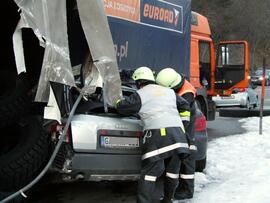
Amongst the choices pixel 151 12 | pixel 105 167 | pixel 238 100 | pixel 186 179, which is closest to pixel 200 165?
pixel 186 179

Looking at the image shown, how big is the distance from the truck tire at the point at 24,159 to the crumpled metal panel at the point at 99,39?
2.76ft

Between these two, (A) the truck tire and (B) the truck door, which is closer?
(A) the truck tire

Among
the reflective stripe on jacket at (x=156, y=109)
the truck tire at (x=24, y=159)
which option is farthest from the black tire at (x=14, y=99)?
the reflective stripe on jacket at (x=156, y=109)

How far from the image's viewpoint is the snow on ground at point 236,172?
6.45m

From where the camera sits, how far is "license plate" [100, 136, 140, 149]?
217 inches

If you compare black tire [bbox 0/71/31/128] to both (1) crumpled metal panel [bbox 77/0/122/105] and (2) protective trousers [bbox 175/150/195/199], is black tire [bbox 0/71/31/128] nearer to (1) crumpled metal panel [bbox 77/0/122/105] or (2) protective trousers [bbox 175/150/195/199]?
(1) crumpled metal panel [bbox 77/0/122/105]

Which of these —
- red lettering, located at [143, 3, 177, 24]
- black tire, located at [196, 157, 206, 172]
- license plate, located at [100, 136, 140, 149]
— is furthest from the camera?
red lettering, located at [143, 3, 177, 24]

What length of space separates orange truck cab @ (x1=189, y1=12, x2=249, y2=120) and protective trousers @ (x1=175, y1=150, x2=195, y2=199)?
6.11 metres

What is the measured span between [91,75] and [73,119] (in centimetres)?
48

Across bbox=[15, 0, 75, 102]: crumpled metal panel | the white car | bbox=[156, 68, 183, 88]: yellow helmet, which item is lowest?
the white car

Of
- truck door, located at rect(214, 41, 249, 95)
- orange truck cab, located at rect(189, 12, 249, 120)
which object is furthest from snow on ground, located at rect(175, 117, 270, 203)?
truck door, located at rect(214, 41, 249, 95)

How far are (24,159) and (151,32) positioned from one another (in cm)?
568

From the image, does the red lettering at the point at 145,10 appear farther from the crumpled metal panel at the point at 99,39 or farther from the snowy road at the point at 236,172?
the crumpled metal panel at the point at 99,39

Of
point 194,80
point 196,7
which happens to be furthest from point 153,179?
point 196,7
